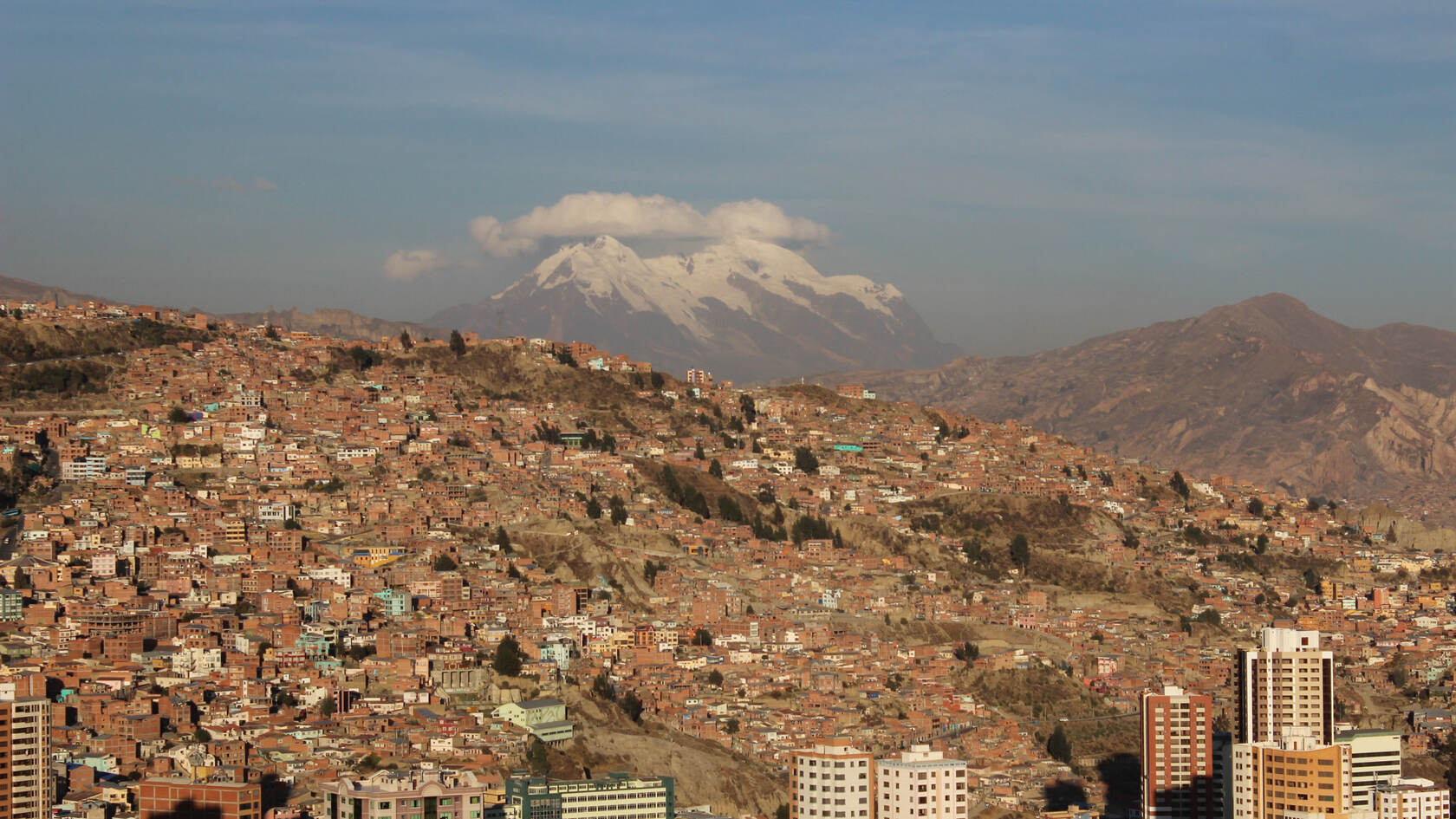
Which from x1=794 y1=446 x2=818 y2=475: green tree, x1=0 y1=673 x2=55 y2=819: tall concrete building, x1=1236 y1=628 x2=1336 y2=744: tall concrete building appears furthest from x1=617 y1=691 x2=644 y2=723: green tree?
x1=794 y1=446 x2=818 y2=475: green tree

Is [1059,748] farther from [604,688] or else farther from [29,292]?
[29,292]

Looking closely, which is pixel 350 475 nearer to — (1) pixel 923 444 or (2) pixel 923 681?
(2) pixel 923 681

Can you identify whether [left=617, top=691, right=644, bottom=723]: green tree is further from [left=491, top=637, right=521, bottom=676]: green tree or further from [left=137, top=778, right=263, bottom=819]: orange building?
[left=137, top=778, right=263, bottom=819]: orange building

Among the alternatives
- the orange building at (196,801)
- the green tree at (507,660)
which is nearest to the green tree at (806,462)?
the green tree at (507,660)

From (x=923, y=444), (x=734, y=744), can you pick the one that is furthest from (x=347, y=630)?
(x=923, y=444)

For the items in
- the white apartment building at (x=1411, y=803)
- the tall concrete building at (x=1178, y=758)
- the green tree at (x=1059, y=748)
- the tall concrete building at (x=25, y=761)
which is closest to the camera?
the tall concrete building at (x=25, y=761)

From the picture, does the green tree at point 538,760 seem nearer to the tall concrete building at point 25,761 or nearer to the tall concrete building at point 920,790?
the tall concrete building at point 25,761
